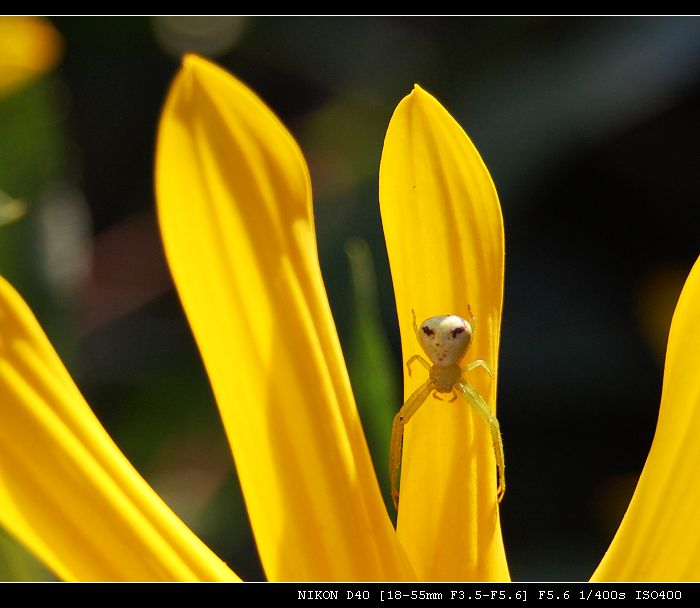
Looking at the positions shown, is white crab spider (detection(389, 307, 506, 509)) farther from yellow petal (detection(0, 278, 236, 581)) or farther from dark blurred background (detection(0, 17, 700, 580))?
A: dark blurred background (detection(0, 17, 700, 580))

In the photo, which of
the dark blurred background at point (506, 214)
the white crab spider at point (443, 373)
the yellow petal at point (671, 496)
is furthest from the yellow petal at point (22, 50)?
the yellow petal at point (671, 496)

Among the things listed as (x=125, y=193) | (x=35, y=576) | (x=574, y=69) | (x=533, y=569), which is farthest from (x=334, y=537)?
(x=574, y=69)

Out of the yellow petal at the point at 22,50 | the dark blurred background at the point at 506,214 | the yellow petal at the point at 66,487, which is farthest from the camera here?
the dark blurred background at the point at 506,214

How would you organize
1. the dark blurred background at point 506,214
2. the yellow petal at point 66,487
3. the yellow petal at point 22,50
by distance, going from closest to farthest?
the yellow petal at point 66,487
the yellow petal at point 22,50
the dark blurred background at point 506,214

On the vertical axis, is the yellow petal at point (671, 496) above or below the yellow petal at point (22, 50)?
below

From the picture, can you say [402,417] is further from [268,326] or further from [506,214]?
[506,214]

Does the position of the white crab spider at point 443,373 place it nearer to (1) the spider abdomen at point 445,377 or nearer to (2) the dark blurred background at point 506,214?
(1) the spider abdomen at point 445,377

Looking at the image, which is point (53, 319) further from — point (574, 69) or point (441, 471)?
point (574, 69)
